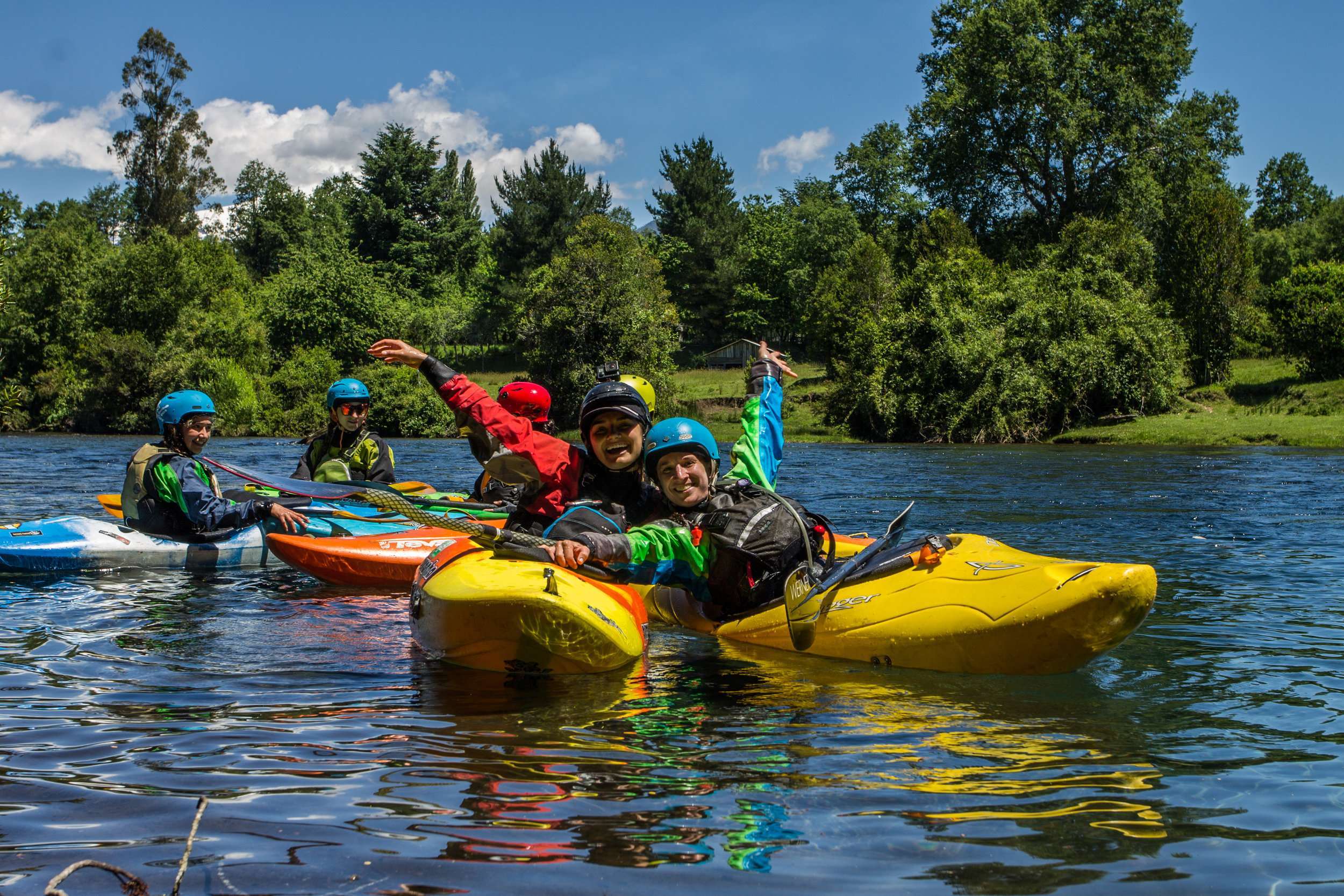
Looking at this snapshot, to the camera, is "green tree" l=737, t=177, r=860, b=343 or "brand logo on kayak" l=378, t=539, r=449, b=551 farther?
"green tree" l=737, t=177, r=860, b=343

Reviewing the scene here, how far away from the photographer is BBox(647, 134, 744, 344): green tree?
192 feet

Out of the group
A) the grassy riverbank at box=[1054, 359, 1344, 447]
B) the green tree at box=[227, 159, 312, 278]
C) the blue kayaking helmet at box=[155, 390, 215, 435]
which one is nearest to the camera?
the blue kayaking helmet at box=[155, 390, 215, 435]

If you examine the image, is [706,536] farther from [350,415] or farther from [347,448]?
[347,448]

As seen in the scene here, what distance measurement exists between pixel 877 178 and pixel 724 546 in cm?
5665

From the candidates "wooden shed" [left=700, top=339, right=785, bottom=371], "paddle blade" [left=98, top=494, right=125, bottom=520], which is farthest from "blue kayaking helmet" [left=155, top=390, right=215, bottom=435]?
"wooden shed" [left=700, top=339, right=785, bottom=371]

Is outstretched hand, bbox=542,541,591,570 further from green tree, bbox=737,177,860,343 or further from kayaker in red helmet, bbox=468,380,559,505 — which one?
green tree, bbox=737,177,860,343

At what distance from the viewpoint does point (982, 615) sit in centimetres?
462

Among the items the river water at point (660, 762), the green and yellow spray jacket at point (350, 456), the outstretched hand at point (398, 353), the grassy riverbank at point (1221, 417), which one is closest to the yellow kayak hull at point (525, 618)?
the river water at point (660, 762)

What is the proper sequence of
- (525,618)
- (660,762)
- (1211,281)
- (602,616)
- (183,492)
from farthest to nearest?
(1211,281) → (183,492) → (602,616) → (525,618) → (660,762)

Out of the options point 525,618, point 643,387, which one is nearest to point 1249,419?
point 643,387

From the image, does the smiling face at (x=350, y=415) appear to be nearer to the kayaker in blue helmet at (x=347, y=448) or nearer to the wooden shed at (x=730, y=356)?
the kayaker in blue helmet at (x=347, y=448)

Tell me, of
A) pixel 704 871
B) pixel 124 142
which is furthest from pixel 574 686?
pixel 124 142

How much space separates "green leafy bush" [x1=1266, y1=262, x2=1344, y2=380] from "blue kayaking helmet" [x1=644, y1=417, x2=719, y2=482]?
3025 cm

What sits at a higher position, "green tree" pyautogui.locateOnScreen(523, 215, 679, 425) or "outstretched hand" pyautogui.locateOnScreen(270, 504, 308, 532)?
"green tree" pyautogui.locateOnScreen(523, 215, 679, 425)
